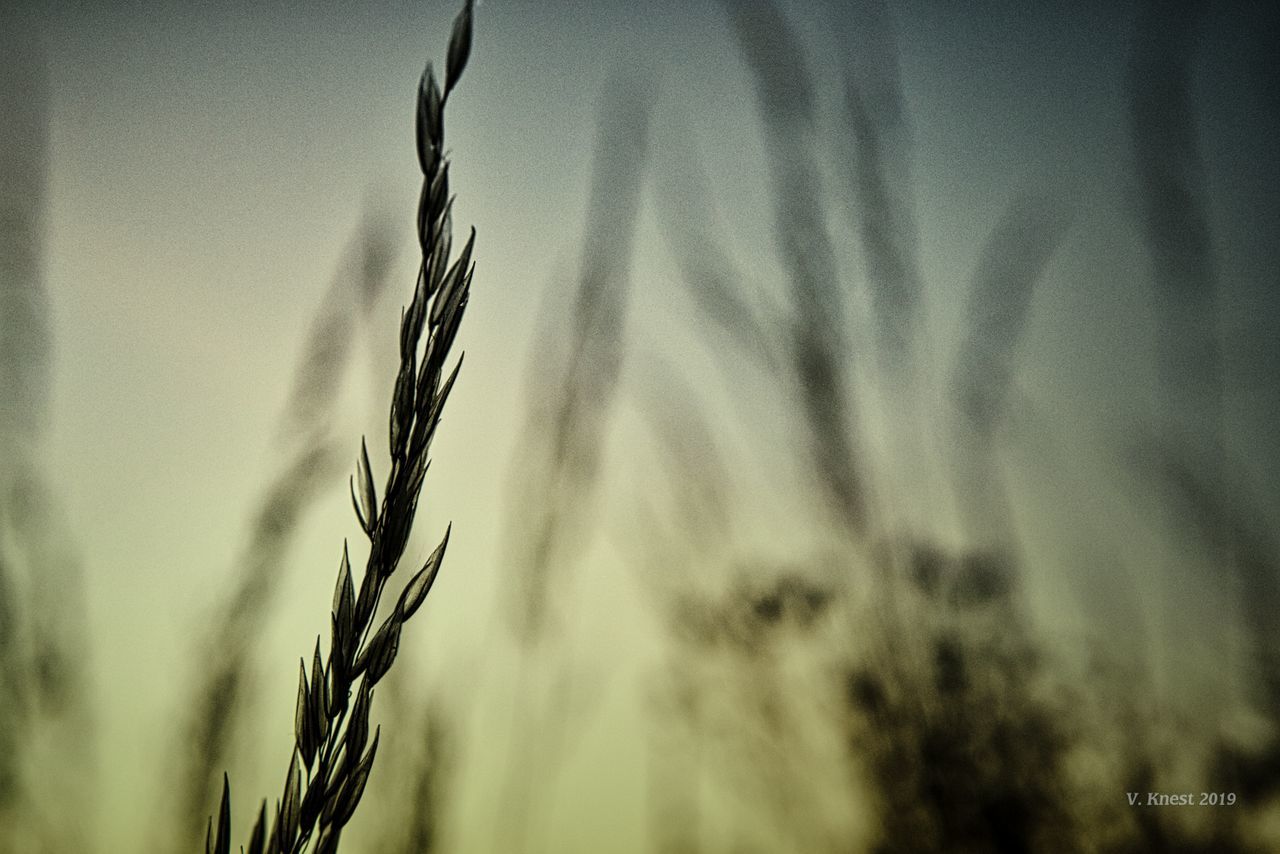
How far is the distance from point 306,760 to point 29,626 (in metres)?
1.17

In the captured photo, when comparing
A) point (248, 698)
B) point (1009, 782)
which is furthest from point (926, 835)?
point (248, 698)

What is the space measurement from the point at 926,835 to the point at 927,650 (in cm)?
28

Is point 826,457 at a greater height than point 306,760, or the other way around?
point 826,457

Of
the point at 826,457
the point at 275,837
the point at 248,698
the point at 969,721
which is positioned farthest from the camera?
the point at 248,698

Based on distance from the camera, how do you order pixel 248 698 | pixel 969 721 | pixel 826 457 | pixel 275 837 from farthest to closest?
1. pixel 248 698
2. pixel 969 721
3. pixel 826 457
4. pixel 275 837

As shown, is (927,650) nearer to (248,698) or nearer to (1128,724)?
(1128,724)

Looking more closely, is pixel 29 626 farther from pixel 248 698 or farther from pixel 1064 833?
pixel 1064 833

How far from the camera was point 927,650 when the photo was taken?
0.86 metres

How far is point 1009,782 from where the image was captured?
1022 millimetres

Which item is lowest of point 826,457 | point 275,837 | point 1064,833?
point 1064,833

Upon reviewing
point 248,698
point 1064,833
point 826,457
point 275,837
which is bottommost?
point 1064,833

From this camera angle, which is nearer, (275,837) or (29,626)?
(275,837)

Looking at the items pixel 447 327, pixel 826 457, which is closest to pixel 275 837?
pixel 447 327

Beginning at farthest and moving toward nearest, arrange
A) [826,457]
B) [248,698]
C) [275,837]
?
[248,698], [826,457], [275,837]
